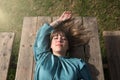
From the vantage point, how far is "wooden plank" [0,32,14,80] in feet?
13.9

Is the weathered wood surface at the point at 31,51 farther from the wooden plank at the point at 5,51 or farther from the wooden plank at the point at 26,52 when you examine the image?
the wooden plank at the point at 5,51

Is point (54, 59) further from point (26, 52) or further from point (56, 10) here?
point (56, 10)

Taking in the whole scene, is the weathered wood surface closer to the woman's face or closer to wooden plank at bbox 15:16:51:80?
wooden plank at bbox 15:16:51:80

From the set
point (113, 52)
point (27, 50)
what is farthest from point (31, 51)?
point (113, 52)

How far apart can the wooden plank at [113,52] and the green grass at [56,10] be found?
0.93 metres

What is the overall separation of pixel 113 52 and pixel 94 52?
0.64 m

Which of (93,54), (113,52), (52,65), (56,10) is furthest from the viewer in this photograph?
(56,10)

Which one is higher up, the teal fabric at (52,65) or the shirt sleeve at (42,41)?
the shirt sleeve at (42,41)

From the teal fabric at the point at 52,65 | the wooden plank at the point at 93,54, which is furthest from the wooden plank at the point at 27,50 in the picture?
the wooden plank at the point at 93,54

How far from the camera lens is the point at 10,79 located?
5.09 metres

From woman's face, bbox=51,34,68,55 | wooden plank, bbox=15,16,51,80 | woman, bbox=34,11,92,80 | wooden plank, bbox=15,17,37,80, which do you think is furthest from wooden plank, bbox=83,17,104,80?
wooden plank, bbox=15,17,37,80

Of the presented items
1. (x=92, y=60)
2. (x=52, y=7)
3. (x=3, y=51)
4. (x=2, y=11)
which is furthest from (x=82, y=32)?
(x=2, y=11)

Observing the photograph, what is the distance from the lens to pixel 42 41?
13.4 feet

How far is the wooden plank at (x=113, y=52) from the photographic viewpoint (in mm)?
4441
